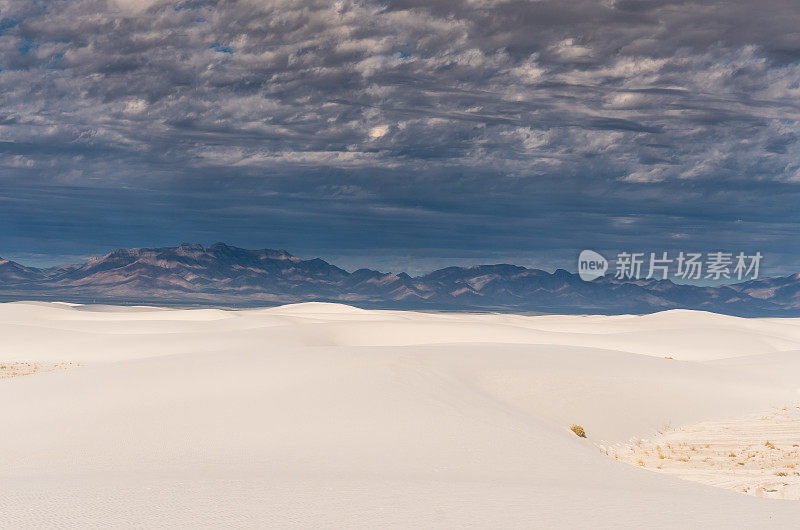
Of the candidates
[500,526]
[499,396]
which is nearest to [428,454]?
[500,526]

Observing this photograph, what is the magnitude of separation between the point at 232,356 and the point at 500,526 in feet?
76.5

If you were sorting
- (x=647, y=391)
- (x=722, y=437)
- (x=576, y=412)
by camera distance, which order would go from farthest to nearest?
(x=647, y=391) → (x=576, y=412) → (x=722, y=437)

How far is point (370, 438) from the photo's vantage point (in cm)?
1700

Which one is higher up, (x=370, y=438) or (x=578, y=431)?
(x=370, y=438)

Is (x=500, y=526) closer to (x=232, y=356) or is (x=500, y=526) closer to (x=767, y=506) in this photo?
(x=767, y=506)

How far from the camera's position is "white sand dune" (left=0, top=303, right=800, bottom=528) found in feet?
34.2

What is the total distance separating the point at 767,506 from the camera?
38.5ft

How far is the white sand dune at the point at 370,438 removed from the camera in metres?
10.4

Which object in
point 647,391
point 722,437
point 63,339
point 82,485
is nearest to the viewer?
point 82,485

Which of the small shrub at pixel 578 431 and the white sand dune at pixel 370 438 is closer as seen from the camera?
the white sand dune at pixel 370 438

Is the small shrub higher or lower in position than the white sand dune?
lower

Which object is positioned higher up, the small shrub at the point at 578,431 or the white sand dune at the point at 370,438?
the white sand dune at the point at 370,438

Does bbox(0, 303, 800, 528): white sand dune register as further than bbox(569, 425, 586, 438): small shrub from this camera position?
No

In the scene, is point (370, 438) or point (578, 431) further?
A: point (578, 431)
